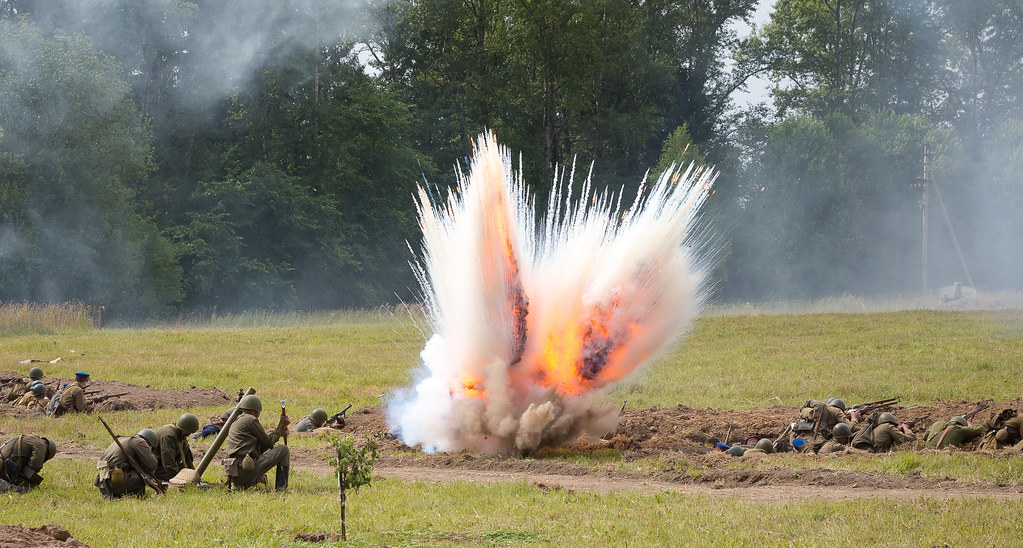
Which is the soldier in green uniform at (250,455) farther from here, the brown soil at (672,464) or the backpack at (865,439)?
the backpack at (865,439)

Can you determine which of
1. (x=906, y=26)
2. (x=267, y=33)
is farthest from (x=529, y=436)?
(x=906, y=26)

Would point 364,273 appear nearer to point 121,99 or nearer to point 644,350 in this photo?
point 121,99

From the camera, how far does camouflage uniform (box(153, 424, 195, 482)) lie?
15.5 meters

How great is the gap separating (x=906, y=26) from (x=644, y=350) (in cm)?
6288

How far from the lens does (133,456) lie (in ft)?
48.2

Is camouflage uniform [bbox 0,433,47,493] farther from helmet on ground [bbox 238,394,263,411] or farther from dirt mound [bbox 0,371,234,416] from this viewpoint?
dirt mound [bbox 0,371,234,416]

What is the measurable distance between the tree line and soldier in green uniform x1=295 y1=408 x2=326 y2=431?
29471 millimetres

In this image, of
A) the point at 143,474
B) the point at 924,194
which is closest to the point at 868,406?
the point at 143,474

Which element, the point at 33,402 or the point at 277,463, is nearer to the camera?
the point at 277,463

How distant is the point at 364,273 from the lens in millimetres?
62969

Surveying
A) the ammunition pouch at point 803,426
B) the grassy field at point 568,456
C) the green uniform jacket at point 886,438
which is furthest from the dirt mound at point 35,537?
the green uniform jacket at point 886,438

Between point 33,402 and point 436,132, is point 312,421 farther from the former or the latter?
point 436,132

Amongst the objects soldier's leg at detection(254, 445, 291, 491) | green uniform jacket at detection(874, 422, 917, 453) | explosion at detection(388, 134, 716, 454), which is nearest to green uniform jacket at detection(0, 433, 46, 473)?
soldier's leg at detection(254, 445, 291, 491)

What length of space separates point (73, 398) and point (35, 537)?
1346 centimetres
